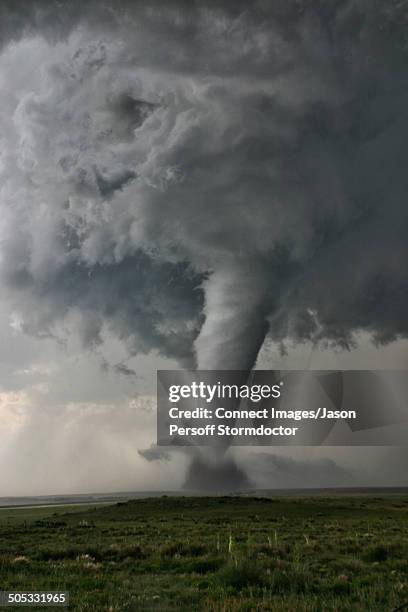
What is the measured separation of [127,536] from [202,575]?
1951 cm

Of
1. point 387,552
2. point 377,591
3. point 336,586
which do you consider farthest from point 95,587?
point 387,552

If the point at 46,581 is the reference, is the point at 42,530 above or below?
below

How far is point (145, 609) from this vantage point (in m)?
11.5

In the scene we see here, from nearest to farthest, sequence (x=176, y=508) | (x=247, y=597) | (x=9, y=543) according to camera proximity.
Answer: (x=247, y=597), (x=9, y=543), (x=176, y=508)

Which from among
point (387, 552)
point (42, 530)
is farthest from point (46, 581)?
point (42, 530)

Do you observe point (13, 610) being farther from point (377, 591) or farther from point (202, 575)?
point (377, 591)

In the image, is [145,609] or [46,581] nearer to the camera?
[145,609]

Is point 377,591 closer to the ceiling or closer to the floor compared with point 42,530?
closer to the ceiling

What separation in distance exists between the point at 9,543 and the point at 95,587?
70.2 ft

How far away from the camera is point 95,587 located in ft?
49.4

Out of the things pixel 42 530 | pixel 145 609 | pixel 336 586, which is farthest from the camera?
pixel 42 530

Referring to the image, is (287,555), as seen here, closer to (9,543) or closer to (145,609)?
(145,609)

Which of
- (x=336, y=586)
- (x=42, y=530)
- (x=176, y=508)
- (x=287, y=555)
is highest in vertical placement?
(x=336, y=586)

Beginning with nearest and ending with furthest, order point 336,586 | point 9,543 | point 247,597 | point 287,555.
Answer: point 247,597, point 336,586, point 287,555, point 9,543
